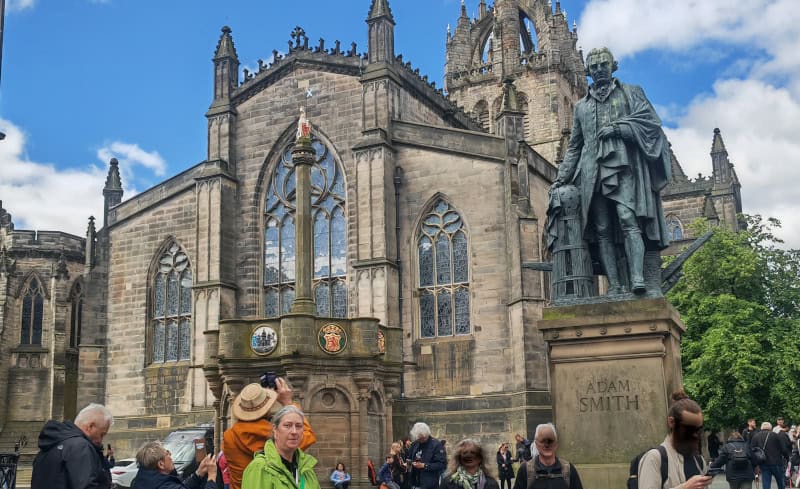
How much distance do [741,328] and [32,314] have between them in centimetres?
3094

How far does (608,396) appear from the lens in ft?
27.7

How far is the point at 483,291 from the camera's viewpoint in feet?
92.8

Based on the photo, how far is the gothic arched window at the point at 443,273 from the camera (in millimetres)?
28859

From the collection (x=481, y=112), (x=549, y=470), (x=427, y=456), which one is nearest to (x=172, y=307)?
(x=427, y=456)

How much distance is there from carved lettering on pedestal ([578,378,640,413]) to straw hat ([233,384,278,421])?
11.3 ft

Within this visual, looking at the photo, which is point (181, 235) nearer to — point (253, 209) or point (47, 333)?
point (253, 209)

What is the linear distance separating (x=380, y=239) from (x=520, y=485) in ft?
75.8

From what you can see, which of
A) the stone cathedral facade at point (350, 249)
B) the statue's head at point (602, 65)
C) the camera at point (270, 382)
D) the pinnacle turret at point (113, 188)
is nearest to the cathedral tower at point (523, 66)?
the stone cathedral facade at point (350, 249)

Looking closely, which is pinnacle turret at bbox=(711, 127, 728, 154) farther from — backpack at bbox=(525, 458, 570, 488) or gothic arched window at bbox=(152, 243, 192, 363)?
backpack at bbox=(525, 458, 570, 488)

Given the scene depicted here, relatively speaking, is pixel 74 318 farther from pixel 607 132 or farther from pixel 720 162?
pixel 607 132

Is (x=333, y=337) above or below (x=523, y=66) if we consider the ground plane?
below

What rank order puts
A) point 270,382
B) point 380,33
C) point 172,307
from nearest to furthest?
point 270,382 → point 380,33 → point 172,307

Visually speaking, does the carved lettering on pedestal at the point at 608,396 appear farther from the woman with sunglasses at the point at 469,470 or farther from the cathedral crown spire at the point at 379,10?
the cathedral crown spire at the point at 379,10

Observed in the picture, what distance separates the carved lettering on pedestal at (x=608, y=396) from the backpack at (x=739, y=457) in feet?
19.5
